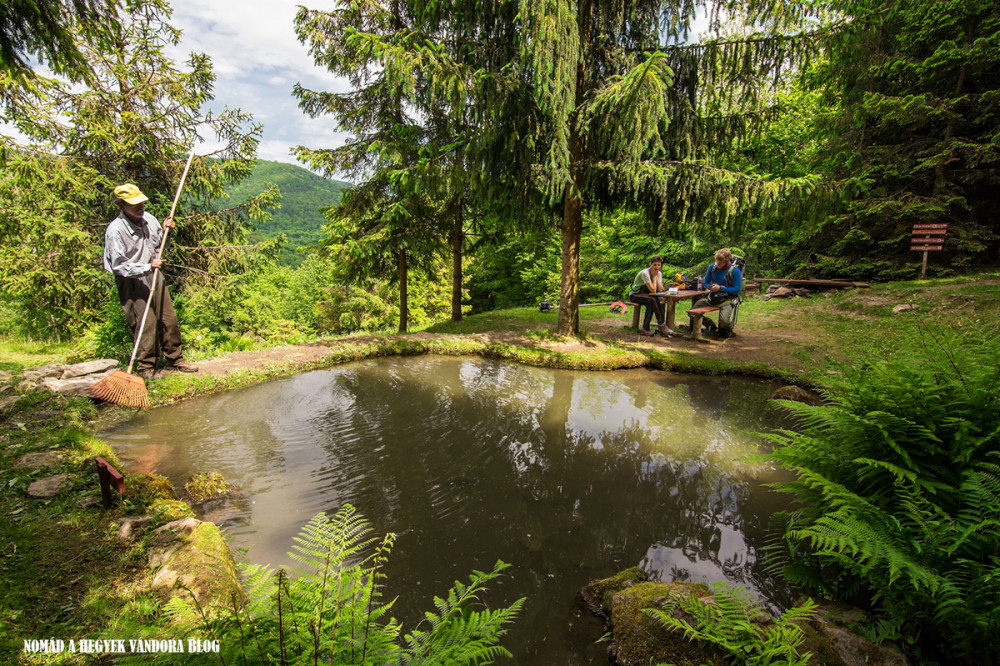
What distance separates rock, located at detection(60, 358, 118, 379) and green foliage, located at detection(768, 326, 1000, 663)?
883 centimetres

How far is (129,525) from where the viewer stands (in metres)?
2.76

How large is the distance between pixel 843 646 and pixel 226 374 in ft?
26.1

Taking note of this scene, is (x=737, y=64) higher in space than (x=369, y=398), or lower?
higher

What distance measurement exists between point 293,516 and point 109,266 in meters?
5.33

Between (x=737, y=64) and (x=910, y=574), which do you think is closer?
(x=910, y=574)

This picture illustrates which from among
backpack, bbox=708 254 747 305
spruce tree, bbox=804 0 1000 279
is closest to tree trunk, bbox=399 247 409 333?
backpack, bbox=708 254 747 305

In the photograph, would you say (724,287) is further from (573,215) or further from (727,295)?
(573,215)

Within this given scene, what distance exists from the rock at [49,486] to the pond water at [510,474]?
0.82m

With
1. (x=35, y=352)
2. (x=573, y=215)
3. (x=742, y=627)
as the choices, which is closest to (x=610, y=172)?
(x=573, y=215)

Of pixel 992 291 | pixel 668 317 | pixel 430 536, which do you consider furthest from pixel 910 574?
pixel 992 291

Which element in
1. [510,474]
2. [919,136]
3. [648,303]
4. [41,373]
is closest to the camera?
[510,474]

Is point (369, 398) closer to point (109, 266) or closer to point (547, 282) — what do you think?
point (109, 266)

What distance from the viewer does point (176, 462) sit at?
4.25 m

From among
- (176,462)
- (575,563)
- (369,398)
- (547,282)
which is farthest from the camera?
(547,282)
